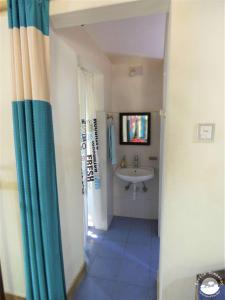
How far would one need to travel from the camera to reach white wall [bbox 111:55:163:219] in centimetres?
284

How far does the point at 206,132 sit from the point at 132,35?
58.6 inches

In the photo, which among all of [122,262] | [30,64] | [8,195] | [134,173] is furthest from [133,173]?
[30,64]

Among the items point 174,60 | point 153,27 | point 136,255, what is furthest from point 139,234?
point 153,27

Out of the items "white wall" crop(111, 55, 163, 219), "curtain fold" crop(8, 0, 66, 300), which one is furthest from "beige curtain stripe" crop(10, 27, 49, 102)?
"white wall" crop(111, 55, 163, 219)

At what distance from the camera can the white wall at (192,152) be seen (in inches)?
42.0

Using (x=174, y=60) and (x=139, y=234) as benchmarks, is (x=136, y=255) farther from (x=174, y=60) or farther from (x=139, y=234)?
(x=174, y=60)

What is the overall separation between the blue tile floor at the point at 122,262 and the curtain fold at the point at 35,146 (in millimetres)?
647

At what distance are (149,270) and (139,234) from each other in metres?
0.68

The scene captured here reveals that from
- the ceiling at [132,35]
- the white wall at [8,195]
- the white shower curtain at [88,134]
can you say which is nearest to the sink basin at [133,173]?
the white shower curtain at [88,134]

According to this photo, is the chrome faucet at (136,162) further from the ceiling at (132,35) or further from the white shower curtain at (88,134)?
the ceiling at (132,35)

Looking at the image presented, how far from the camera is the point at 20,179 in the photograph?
51.1 inches
